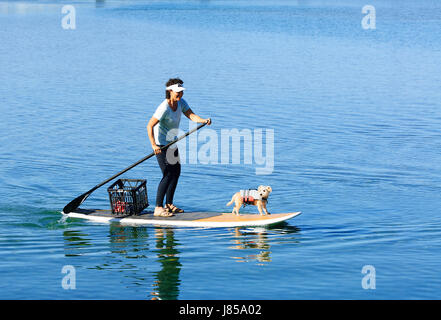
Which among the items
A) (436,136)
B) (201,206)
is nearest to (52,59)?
(436,136)

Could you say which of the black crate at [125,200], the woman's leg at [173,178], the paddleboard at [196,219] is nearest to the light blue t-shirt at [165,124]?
the woman's leg at [173,178]

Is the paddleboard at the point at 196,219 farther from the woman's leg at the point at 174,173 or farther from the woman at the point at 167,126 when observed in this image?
the woman's leg at the point at 174,173

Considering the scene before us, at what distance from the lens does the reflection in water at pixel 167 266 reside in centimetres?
853

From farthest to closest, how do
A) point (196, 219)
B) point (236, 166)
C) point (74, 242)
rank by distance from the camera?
point (236, 166)
point (196, 219)
point (74, 242)

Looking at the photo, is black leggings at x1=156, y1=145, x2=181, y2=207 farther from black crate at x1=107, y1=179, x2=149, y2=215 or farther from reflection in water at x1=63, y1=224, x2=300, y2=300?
reflection in water at x1=63, y1=224, x2=300, y2=300

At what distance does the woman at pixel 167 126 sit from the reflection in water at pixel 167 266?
0.50 metres

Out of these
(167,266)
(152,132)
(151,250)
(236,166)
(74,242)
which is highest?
(152,132)

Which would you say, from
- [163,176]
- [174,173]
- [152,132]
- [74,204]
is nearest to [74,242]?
[74,204]

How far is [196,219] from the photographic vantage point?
428 inches

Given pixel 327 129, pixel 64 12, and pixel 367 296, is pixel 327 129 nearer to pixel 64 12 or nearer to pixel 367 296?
pixel 367 296

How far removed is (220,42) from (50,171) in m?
26.2

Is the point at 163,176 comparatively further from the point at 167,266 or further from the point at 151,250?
the point at 167,266

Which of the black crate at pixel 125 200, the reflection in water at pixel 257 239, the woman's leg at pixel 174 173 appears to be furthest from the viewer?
the black crate at pixel 125 200

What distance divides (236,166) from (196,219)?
4527mm
